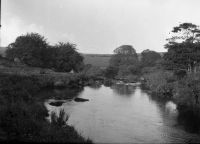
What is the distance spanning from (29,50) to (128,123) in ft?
246

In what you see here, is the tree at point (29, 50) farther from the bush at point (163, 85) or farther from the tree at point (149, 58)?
the tree at point (149, 58)

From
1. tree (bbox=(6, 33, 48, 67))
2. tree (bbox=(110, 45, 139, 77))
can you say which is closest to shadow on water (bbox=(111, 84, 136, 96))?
tree (bbox=(6, 33, 48, 67))

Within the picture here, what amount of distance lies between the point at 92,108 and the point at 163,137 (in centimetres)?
1901

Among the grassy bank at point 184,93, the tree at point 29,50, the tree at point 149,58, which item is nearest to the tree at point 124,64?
the tree at point 149,58

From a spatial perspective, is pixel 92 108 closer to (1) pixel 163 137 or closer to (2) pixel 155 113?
(2) pixel 155 113

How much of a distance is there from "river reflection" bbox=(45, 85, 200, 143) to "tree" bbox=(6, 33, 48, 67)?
58303mm

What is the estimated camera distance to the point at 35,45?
115 m

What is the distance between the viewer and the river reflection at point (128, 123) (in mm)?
32844

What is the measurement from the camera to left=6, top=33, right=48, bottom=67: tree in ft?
363

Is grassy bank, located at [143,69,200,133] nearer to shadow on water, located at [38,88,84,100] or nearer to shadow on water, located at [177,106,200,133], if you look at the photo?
shadow on water, located at [177,106,200,133]

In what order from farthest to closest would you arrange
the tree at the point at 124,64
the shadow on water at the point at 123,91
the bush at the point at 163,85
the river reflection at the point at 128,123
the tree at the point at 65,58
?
1. the tree at the point at 124,64
2. the tree at the point at 65,58
3. the shadow on water at the point at 123,91
4. the bush at the point at 163,85
5. the river reflection at the point at 128,123

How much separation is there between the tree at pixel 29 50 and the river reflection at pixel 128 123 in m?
58.3

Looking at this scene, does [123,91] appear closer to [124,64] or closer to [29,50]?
[29,50]

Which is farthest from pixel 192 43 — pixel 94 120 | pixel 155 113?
pixel 94 120
